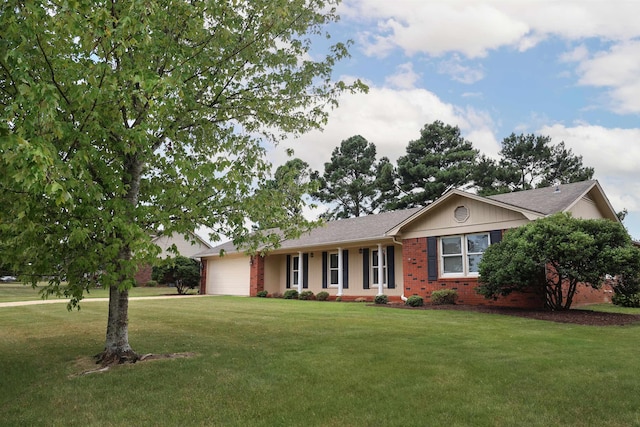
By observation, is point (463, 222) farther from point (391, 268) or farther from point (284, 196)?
point (284, 196)

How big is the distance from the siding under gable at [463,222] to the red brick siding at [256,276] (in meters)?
9.64

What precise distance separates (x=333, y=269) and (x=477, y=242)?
807 centimetres

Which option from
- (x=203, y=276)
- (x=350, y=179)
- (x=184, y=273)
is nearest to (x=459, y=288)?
(x=203, y=276)

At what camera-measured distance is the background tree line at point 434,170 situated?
38.1 meters

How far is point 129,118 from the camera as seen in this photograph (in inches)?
272

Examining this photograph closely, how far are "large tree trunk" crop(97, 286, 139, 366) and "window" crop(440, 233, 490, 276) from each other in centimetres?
1190

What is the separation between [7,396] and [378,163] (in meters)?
41.7

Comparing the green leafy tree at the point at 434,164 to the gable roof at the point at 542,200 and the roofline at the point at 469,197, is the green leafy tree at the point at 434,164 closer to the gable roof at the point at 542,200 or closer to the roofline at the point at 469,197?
the gable roof at the point at 542,200

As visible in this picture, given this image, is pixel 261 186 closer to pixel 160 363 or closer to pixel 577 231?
pixel 160 363

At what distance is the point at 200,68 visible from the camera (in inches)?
287

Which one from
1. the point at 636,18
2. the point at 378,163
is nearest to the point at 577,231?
the point at 636,18

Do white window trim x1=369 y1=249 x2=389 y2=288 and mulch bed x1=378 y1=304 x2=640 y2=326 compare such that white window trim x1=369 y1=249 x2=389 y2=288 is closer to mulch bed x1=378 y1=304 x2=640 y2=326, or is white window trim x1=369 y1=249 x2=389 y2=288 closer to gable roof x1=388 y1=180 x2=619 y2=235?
gable roof x1=388 y1=180 x2=619 y2=235

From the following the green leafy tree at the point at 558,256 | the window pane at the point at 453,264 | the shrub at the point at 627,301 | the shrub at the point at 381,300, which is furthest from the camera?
the shrub at the point at 381,300

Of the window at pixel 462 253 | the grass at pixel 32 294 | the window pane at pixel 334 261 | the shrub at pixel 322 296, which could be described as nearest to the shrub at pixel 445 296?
the window at pixel 462 253
